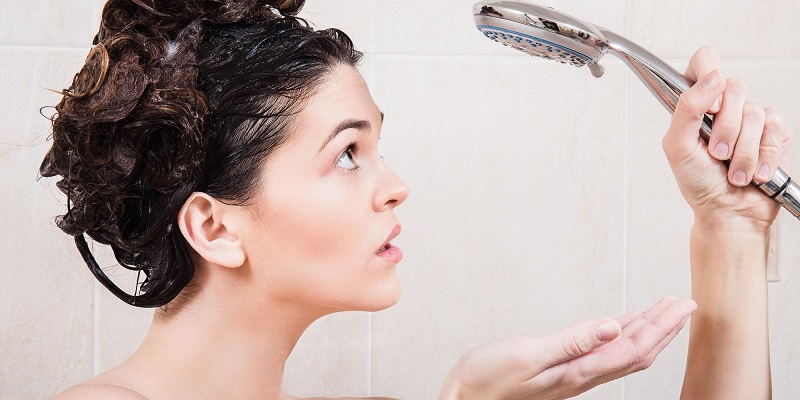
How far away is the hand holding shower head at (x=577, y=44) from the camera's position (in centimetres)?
85

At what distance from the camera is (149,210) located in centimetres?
89

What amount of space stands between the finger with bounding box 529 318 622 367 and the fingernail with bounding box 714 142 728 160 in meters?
0.30

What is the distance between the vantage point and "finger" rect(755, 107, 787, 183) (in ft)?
2.97

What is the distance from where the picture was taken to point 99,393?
822 mm

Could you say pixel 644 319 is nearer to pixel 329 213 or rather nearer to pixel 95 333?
pixel 329 213

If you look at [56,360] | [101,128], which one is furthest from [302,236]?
[56,360]

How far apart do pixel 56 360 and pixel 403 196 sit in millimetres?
781

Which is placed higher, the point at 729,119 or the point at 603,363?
the point at 729,119

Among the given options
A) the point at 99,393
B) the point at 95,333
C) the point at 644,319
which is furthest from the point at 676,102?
the point at 95,333

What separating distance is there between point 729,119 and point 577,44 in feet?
0.62

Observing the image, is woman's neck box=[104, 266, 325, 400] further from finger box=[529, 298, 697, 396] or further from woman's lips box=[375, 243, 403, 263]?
finger box=[529, 298, 697, 396]

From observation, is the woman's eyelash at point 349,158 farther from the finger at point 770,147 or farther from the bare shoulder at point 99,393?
the finger at point 770,147


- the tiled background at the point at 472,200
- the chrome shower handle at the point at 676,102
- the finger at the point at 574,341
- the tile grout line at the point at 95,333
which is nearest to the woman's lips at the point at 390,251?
the finger at the point at 574,341

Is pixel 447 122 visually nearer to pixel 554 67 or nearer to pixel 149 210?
pixel 554 67
